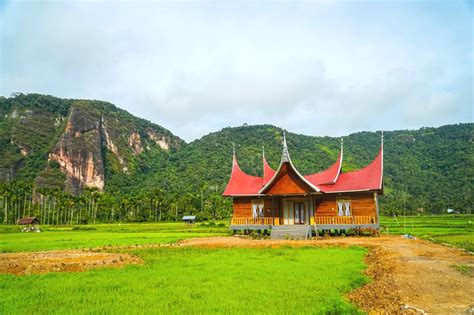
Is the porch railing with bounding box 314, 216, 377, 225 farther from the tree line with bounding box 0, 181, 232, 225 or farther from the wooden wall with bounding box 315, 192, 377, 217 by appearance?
the tree line with bounding box 0, 181, 232, 225

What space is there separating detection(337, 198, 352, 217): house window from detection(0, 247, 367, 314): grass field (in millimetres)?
13409

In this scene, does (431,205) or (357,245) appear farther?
(431,205)

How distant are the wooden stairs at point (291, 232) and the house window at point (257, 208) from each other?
347 cm

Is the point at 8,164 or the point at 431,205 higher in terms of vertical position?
the point at 8,164

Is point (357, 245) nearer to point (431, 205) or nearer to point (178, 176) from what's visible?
point (431, 205)

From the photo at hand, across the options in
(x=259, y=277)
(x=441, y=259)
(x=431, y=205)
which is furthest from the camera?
(x=431, y=205)

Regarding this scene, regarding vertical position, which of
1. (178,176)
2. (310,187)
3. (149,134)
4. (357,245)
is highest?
(149,134)

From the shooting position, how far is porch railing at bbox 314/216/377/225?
85.6 feet

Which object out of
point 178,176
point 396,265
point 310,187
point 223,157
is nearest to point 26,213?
point 178,176

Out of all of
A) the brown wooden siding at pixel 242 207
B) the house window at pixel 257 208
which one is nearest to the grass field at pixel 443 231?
the house window at pixel 257 208

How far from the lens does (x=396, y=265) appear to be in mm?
12805

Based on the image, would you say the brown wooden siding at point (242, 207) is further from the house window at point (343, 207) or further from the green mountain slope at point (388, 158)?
the green mountain slope at point (388, 158)

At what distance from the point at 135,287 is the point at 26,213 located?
89814mm

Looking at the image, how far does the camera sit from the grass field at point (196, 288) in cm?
765
